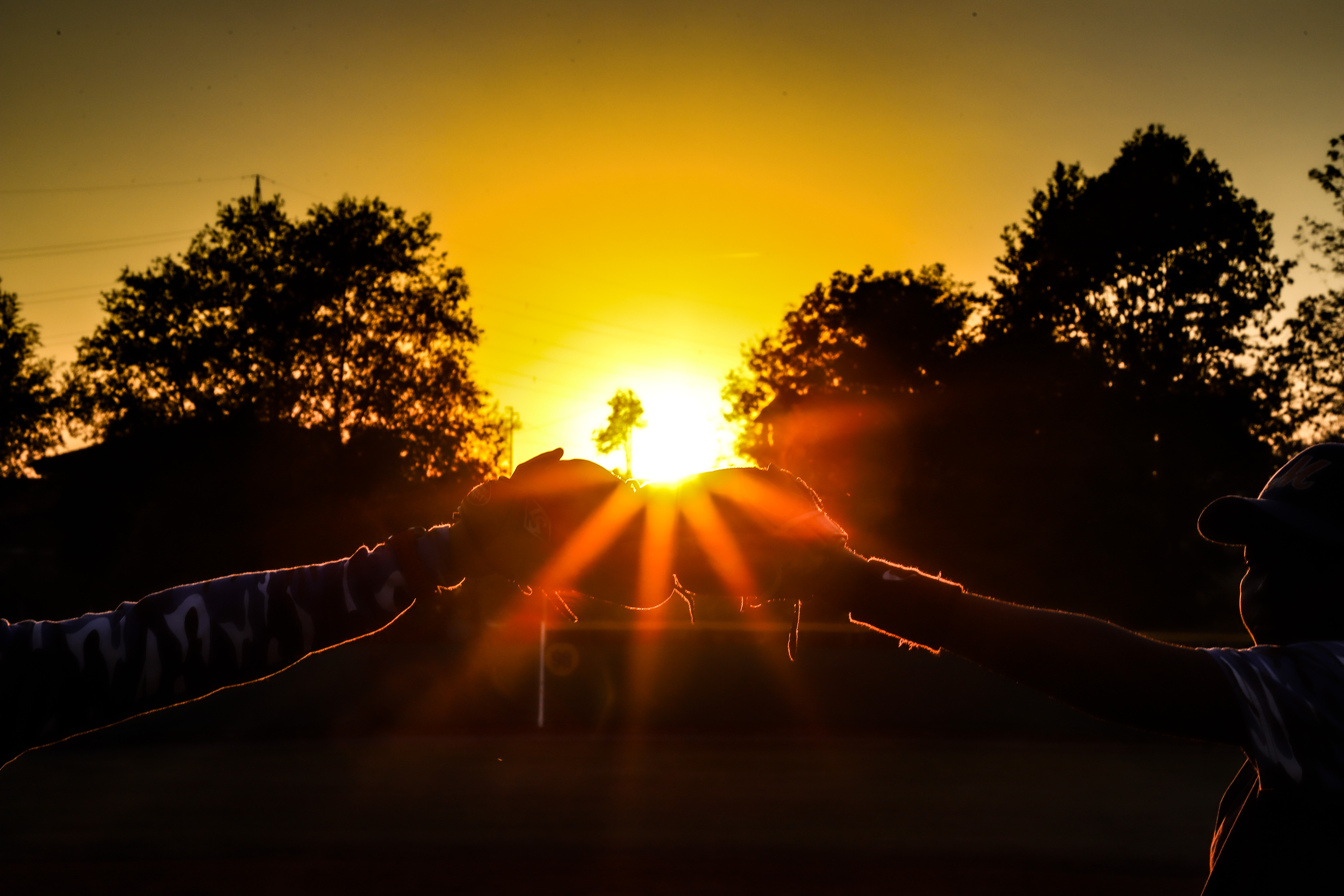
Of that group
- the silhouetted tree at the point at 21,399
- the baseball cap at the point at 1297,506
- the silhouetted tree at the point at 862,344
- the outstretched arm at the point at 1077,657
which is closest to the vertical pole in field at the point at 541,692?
the baseball cap at the point at 1297,506

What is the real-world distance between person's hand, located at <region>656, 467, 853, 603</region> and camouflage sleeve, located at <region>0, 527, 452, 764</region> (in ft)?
1.43

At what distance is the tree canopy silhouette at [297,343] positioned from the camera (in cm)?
3888

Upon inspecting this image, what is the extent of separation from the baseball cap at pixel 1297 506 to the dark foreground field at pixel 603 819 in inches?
265

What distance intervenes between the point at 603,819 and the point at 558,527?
8.99m

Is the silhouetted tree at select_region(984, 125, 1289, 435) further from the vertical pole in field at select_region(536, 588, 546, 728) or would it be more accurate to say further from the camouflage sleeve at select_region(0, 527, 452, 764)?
the camouflage sleeve at select_region(0, 527, 452, 764)

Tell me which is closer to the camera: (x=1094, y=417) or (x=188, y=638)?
(x=188, y=638)

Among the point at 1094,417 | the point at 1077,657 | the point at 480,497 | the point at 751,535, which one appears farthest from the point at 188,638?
the point at 1094,417

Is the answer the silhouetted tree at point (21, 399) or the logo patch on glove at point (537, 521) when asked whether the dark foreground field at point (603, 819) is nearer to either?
the logo patch on glove at point (537, 521)

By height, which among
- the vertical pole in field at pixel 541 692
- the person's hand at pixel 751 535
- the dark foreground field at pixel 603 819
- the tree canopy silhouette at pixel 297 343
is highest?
the tree canopy silhouette at pixel 297 343

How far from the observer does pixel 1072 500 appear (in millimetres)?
36969

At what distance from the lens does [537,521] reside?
6.06 feet

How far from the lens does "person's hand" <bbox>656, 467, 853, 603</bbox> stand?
151 centimetres

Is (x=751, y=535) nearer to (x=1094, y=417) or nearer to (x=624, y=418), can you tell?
(x=1094, y=417)

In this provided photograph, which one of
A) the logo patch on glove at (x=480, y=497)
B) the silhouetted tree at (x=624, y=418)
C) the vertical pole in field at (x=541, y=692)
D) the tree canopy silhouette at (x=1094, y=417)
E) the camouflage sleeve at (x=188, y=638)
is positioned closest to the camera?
the camouflage sleeve at (x=188, y=638)
